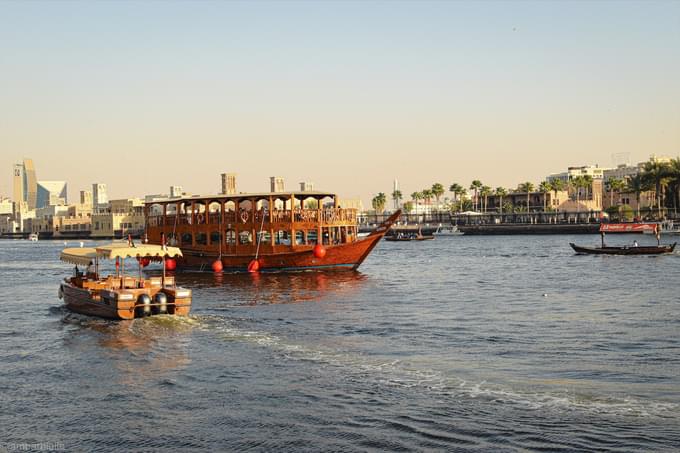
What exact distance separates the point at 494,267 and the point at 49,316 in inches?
1701

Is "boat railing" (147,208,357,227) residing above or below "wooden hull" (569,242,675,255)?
above

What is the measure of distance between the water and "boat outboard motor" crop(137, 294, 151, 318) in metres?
0.69

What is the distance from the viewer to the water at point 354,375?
56.4 ft

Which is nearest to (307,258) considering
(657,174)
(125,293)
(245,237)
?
(245,237)

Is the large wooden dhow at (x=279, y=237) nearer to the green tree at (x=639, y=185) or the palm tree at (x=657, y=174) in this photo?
the palm tree at (x=657, y=174)

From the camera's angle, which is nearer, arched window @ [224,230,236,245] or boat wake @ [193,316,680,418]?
boat wake @ [193,316,680,418]

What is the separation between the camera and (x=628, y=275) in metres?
57.0

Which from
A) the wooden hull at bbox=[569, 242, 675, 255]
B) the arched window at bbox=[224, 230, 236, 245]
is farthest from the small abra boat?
the wooden hull at bbox=[569, 242, 675, 255]

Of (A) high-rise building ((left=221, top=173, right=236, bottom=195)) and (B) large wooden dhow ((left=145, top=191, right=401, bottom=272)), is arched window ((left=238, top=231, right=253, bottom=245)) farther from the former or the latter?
(A) high-rise building ((left=221, top=173, right=236, bottom=195))

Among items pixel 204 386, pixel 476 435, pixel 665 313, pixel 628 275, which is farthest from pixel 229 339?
pixel 628 275

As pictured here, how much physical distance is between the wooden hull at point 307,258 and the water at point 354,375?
59.7 ft

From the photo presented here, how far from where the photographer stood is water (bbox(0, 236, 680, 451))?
17188 mm

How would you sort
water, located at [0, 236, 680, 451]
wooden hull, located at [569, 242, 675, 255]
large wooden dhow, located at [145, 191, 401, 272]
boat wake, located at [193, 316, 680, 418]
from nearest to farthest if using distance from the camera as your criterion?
water, located at [0, 236, 680, 451], boat wake, located at [193, 316, 680, 418], large wooden dhow, located at [145, 191, 401, 272], wooden hull, located at [569, 242, 675, 255]

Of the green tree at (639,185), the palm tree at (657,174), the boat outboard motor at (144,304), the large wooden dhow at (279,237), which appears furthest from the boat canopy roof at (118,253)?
the green tree at (639,185)
